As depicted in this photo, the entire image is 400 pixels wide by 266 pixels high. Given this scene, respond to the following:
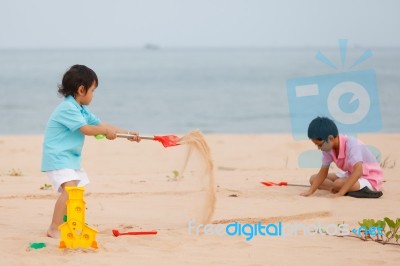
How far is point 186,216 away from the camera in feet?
20.8

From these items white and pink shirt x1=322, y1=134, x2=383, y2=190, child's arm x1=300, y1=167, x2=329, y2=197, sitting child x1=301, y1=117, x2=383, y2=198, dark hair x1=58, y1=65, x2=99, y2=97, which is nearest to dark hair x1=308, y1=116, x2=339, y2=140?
sitting child x1=301, y1=117, x2=383, y2=198

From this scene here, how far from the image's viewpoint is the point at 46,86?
37438 mm

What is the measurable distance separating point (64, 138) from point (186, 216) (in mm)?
1448

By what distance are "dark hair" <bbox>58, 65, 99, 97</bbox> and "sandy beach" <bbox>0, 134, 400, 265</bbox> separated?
1044mm

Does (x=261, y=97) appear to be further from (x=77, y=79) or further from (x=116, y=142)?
(x=77, y=79)

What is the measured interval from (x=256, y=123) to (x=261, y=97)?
972cm

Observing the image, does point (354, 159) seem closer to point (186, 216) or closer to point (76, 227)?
point (186, 216)

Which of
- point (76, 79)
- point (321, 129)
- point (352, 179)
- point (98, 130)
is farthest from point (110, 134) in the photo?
point (352, 179)

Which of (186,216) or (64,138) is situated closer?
(64,138)

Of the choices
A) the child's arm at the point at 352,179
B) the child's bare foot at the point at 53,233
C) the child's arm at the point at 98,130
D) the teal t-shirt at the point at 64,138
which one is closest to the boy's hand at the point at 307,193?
the child's arm at the point at 352,179

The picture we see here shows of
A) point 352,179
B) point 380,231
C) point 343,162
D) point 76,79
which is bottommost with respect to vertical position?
point 380,231

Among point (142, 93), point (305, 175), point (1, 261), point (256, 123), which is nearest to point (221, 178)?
point (305, 175)

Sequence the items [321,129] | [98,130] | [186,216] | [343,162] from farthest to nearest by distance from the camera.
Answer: [343,162]
[321,129]
[186,216]
[98,130]

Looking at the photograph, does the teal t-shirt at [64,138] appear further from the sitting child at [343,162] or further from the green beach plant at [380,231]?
the sitting child at [343,162]
